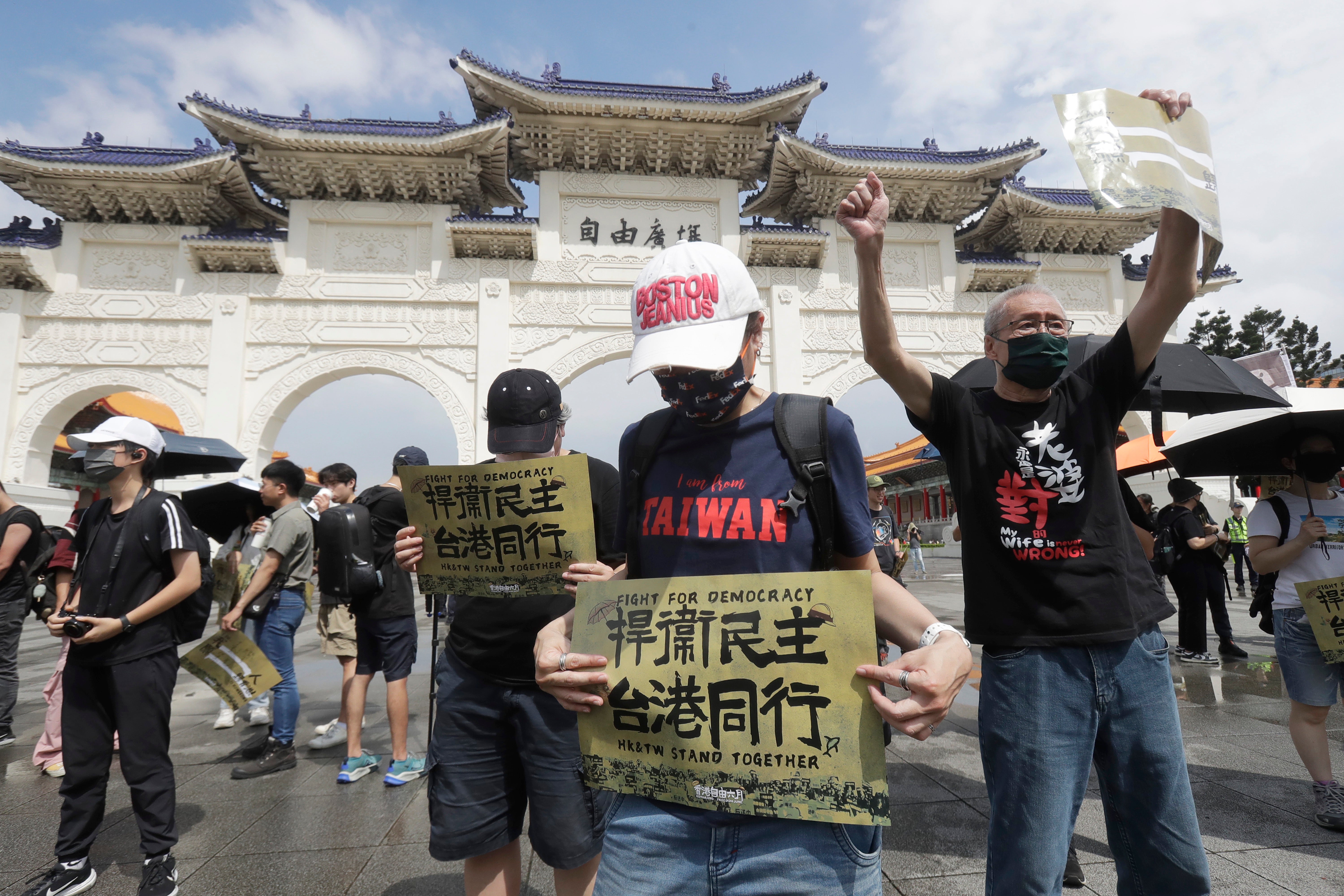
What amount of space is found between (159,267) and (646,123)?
34.6 ft

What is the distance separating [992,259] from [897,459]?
17.5 meters

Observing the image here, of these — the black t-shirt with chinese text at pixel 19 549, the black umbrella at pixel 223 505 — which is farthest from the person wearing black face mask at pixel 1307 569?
the black t-shirt with chinese text at pixel 19 549

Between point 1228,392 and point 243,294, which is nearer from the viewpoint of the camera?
point 1228,392

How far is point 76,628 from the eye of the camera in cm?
241

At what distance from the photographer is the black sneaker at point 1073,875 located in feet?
7.95

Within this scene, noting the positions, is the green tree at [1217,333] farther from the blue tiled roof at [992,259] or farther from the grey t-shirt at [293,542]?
the grey t-shirt at [293,542]

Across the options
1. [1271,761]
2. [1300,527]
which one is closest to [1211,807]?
[1271,761]

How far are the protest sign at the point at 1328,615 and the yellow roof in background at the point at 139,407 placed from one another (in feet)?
72.2

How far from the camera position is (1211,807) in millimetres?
3062

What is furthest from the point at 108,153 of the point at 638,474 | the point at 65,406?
the point at 638,474

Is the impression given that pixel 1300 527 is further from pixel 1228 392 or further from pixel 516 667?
pixel 516 667

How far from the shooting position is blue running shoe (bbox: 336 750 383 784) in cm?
362

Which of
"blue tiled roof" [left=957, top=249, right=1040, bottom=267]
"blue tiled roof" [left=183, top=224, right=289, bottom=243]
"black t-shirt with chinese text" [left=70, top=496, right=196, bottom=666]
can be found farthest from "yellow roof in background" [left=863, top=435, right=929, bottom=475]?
"black t-shirt with chinese text" [left=70, top=496, right=196, bottom=666]

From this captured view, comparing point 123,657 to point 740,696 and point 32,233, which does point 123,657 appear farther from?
point 32,233
